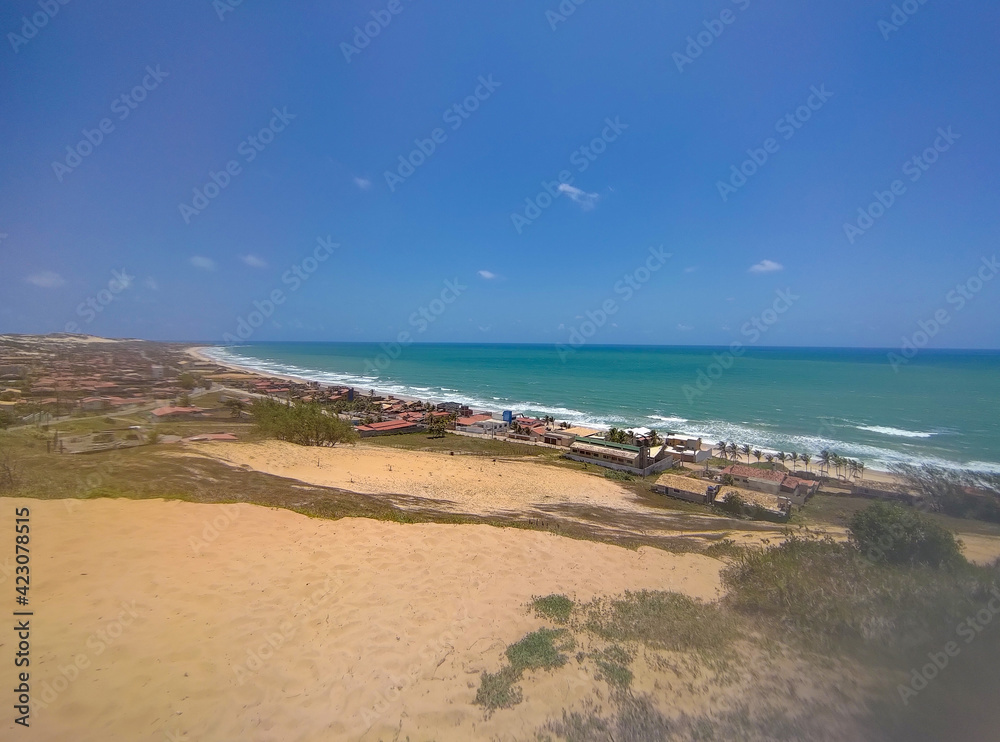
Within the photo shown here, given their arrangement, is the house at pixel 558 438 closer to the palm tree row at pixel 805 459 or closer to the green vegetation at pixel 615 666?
the palm tree row at pixel 805 459

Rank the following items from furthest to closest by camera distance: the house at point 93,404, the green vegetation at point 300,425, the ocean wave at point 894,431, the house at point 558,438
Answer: the ocean wave at point 894,431, the house at point 558,438, the house at point 93,404, the green vegetation at point 300,425

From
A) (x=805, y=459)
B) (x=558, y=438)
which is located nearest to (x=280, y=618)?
(x=558, y=438)

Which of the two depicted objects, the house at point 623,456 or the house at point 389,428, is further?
the house at point 389,428

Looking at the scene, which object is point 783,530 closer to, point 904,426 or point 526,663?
point 526,663

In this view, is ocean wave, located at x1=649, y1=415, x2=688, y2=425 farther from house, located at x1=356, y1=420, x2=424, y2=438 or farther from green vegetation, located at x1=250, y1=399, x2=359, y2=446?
green vegetation, located at x1=250, y1=399, x2=359, y2=446

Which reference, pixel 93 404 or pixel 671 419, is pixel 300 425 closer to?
pixel 93 404

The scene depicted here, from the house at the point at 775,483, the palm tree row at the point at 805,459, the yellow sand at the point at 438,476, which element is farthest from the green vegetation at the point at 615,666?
the palm tree row at the point at 805,459
